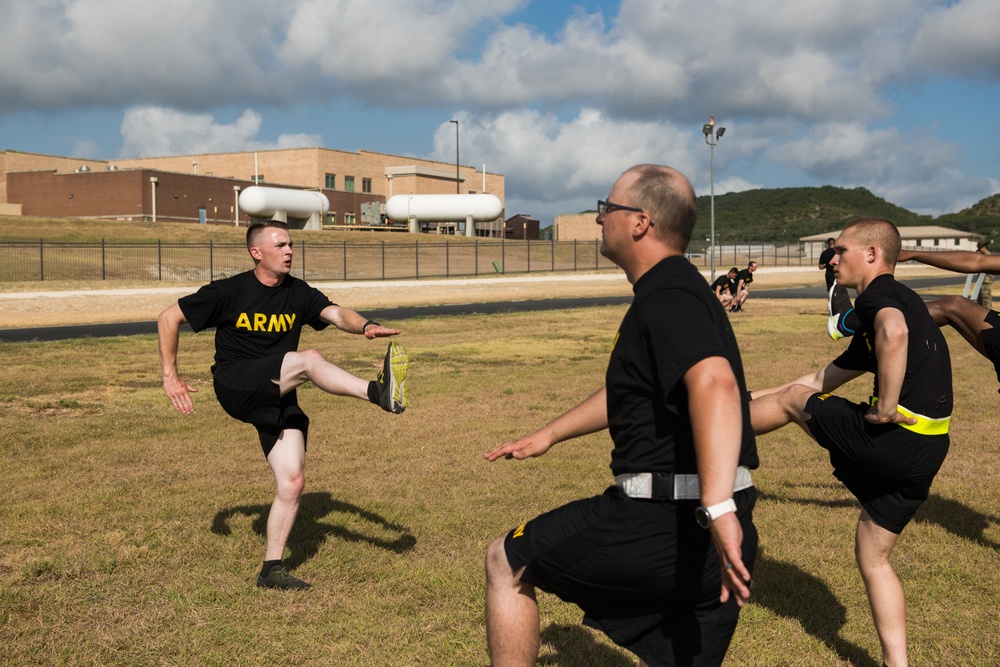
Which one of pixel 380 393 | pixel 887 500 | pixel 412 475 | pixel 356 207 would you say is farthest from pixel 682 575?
pixel 356 207

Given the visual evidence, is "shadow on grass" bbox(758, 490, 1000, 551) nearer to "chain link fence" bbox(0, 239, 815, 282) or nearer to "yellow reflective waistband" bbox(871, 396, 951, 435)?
"yellow reflective waistband" bbox(871, 396, 951, 435)

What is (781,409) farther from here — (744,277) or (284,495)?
(744,277)

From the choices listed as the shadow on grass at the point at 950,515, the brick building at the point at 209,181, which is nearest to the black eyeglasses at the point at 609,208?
the shadow on grass at the point at 950,515

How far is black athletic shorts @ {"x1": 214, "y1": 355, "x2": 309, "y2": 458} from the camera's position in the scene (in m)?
5.28

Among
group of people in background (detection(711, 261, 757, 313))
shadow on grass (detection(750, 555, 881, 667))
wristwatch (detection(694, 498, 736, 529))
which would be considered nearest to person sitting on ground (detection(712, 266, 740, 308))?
group of people in background (detection(711, 261, 757, 313))

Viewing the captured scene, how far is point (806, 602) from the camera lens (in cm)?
507

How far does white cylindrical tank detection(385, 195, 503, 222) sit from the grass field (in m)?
64.0

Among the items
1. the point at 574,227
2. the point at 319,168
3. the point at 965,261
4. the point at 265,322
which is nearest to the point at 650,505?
the point at 265,322

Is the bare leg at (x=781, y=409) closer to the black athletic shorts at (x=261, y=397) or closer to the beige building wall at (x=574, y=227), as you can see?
the black athletic shorts at (x=261, y=397)

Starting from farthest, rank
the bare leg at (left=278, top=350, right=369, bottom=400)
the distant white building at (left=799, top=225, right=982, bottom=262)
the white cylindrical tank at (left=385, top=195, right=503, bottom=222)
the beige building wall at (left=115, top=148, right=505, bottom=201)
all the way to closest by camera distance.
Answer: the distant white building at (left=799, top=225, right=982, bottom=262) < the beige building wall at (left=115, top=148, right=505, bottom=201) < the white cylindrical tank at (left=385, top=195, right=503, bottom=222) < the bare leg at (left=278, top=350, right=369, bottom=400)

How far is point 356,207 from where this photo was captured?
86750mm

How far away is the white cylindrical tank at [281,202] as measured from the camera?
6425 centimetres

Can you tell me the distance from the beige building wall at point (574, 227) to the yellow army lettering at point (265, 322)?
93.8 meters

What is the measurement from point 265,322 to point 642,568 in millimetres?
3441
